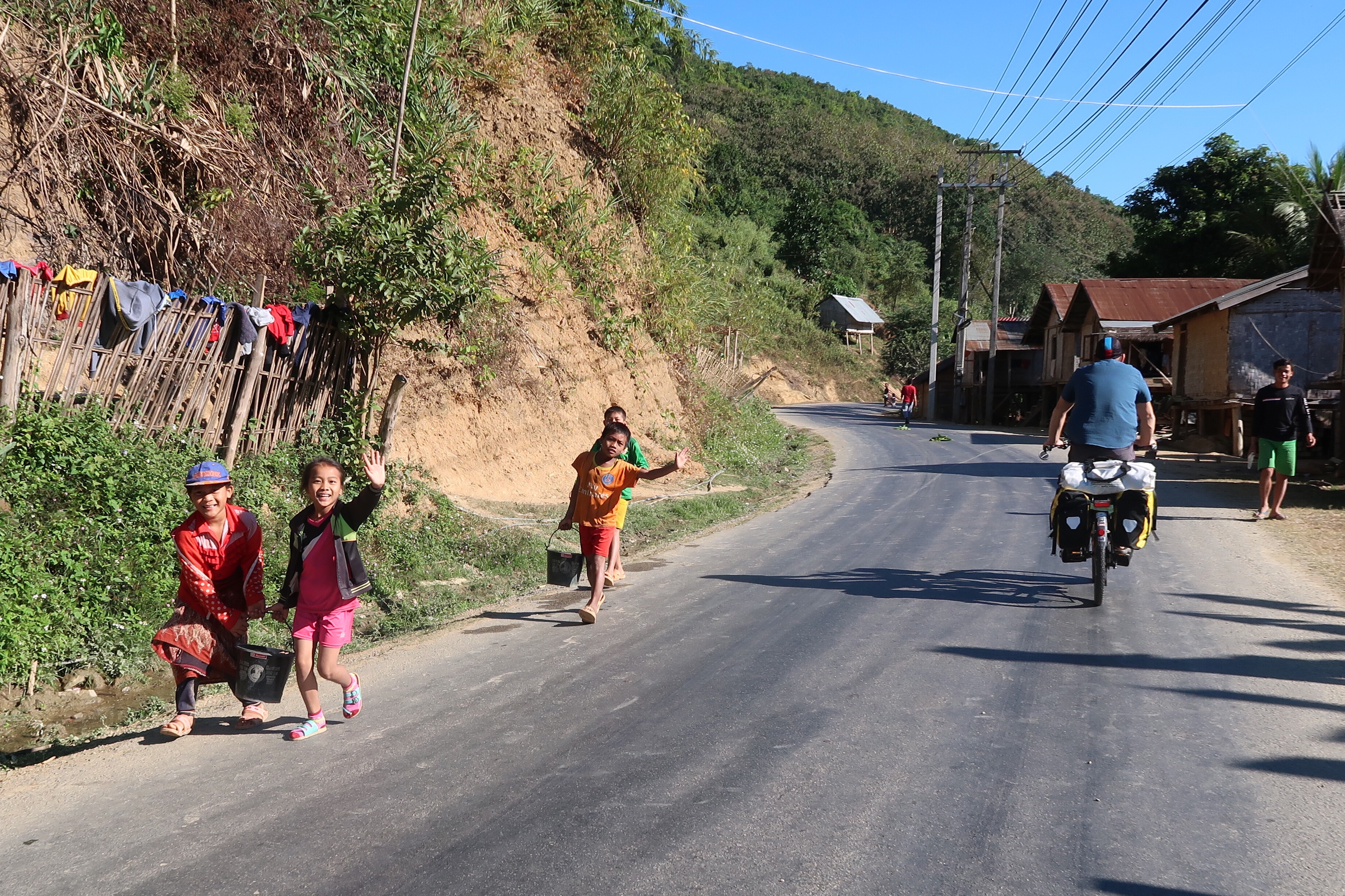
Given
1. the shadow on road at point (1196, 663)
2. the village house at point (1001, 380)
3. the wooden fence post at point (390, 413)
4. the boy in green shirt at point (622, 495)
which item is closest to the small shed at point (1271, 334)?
the village house at point (1001, 380)

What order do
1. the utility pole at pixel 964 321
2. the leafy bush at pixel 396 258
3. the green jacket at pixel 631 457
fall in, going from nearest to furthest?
1. the green jacket at pixel 631 457
2. the leafy bush at pixel 396 258
3. the utility pole at pixel 964 321

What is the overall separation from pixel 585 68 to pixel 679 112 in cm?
223

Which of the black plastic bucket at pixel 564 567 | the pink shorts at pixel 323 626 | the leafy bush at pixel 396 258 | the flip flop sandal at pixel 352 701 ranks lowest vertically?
the flip flop sandal at pixel 352 701

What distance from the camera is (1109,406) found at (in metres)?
7.84

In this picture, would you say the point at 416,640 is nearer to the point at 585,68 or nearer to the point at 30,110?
the point at 30,110

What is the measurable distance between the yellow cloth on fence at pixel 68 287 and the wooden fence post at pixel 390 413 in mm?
2913

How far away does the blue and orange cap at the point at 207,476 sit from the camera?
16.0 ft

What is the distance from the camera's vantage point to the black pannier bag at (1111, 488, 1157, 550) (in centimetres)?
765

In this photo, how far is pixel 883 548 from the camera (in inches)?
410

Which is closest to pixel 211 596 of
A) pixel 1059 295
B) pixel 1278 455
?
pixel 1278 455

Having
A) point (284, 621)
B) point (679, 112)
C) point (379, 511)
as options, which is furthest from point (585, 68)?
point (284, 621)

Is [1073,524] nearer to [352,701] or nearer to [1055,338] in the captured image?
[352,701]

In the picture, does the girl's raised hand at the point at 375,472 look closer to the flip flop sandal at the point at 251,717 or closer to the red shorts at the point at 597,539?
the flip flop sandal at the point at 251,717

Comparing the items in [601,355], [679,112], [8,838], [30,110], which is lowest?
[8,838]
